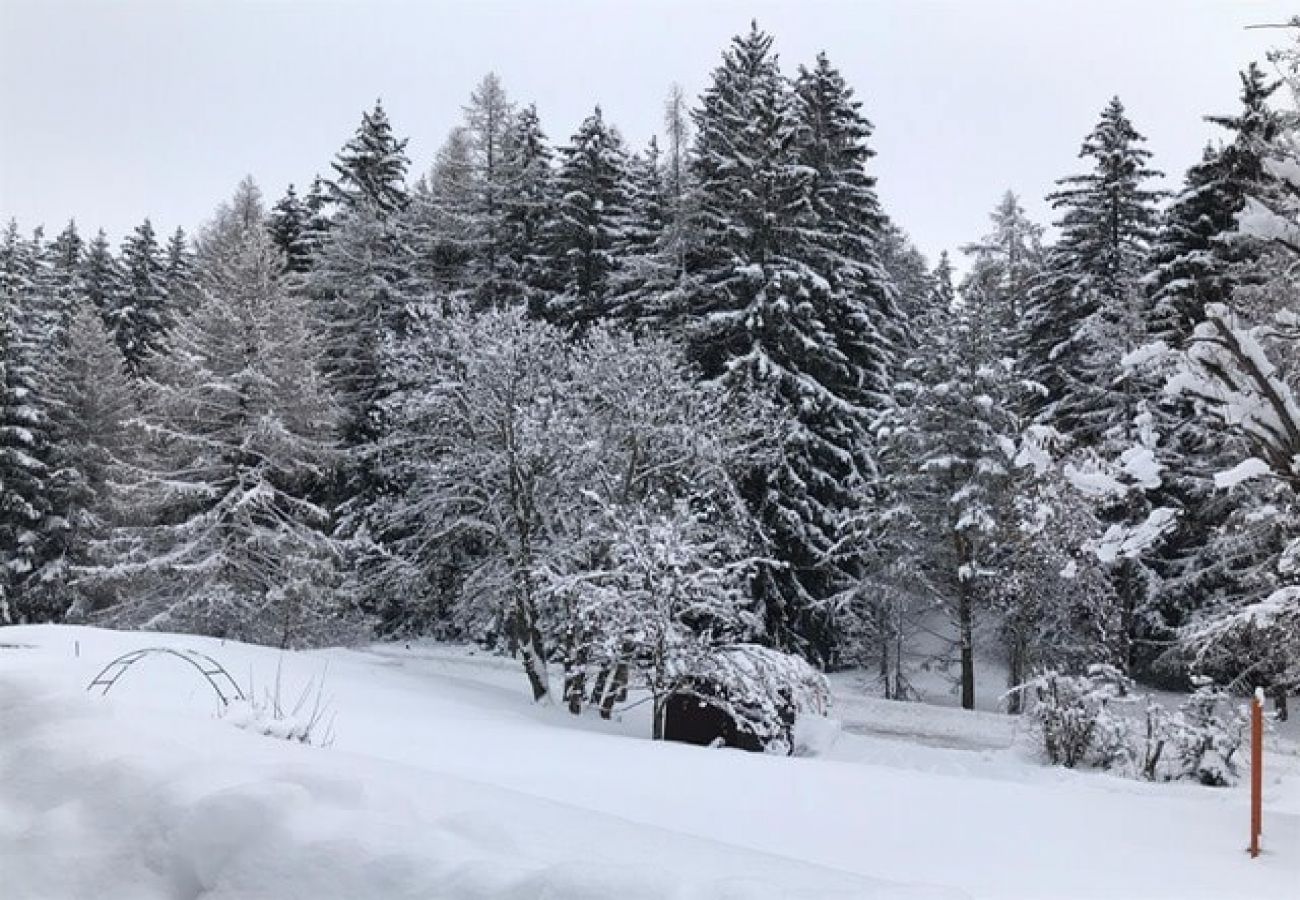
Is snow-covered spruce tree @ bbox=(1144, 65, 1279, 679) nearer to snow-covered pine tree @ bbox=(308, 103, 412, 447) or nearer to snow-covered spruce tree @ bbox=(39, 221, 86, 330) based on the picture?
snow-covered pine tree @ bbox=(308, 103, 412, 447)

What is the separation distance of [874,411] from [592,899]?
23433mm

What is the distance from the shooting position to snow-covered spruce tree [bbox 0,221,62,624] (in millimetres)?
24281

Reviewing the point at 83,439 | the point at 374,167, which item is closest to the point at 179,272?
the point at 374,167

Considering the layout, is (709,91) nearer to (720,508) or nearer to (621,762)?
Answer: (720,508)

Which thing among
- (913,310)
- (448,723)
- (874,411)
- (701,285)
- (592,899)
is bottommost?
(448,723)

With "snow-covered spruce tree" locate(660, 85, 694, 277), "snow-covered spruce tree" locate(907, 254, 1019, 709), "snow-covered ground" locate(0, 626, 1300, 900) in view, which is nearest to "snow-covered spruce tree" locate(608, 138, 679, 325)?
"snow-covered spruce tree" locate(660, 85, 694, 277)

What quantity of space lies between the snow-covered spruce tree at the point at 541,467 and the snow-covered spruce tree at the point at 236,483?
16.9 feet

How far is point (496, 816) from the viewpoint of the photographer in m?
3.04

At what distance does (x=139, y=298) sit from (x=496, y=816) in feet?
133

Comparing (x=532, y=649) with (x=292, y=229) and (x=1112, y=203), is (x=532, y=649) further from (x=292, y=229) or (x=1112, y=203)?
(x=292, y=229)

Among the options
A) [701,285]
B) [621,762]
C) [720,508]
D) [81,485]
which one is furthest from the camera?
[81,485]

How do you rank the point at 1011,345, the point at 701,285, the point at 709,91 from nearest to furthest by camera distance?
the point at 701,285
the point at 709,91
the point at 1011,345

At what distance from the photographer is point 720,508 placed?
1861 cm

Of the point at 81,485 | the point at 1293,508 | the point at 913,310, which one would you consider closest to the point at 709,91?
the point at 913,310
